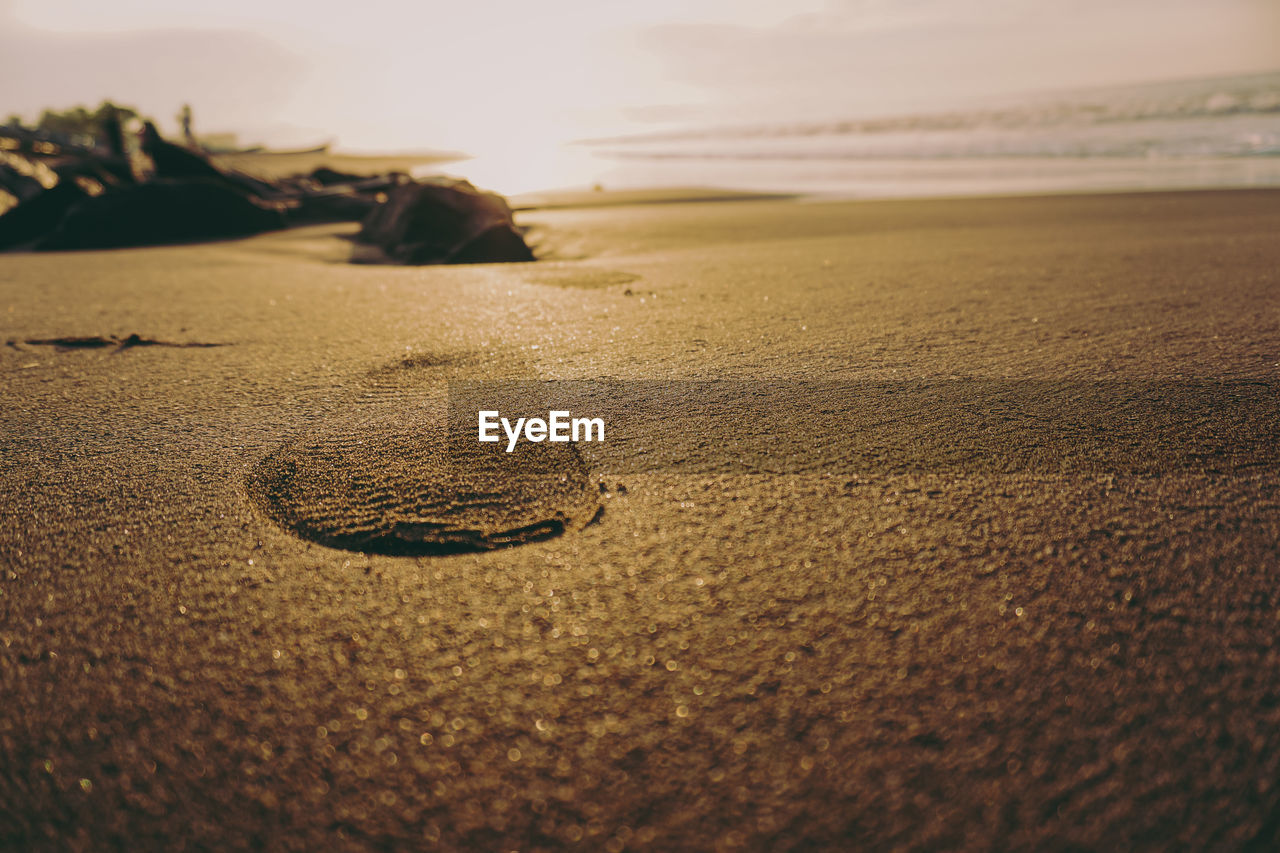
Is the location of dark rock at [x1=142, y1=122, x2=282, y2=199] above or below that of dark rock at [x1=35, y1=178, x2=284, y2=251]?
above

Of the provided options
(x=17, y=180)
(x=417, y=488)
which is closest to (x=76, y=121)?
(x=17, y=180)

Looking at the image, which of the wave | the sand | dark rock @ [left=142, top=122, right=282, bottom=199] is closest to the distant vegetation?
the wave

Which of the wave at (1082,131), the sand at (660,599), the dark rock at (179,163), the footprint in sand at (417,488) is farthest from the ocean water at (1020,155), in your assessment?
the footprint in sand at (417,488)

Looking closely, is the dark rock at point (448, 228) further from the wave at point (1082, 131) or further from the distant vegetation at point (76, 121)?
the distant vegetation at point (76, 121)

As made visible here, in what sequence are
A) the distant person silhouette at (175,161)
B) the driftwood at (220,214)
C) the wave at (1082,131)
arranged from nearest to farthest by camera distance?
the driftwood at (220,214) < the distant person silhouette at (175,161) < the wave at (1082,131)

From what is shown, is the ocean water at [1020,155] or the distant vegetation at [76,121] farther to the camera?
the distant vegetation at [76,121]

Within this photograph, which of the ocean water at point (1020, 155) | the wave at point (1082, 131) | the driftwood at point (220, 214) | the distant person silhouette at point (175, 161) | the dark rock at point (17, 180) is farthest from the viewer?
the wave at point (1082, 131)

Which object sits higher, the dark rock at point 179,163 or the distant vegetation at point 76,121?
the distant vegetation at point 76,121

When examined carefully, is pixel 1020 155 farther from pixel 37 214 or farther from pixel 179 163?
pixel 37 214

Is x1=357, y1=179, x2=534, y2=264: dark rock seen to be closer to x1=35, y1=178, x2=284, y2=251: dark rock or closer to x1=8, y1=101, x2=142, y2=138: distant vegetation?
x1=35, y1=178, x2=284, y2=251: dark rock
